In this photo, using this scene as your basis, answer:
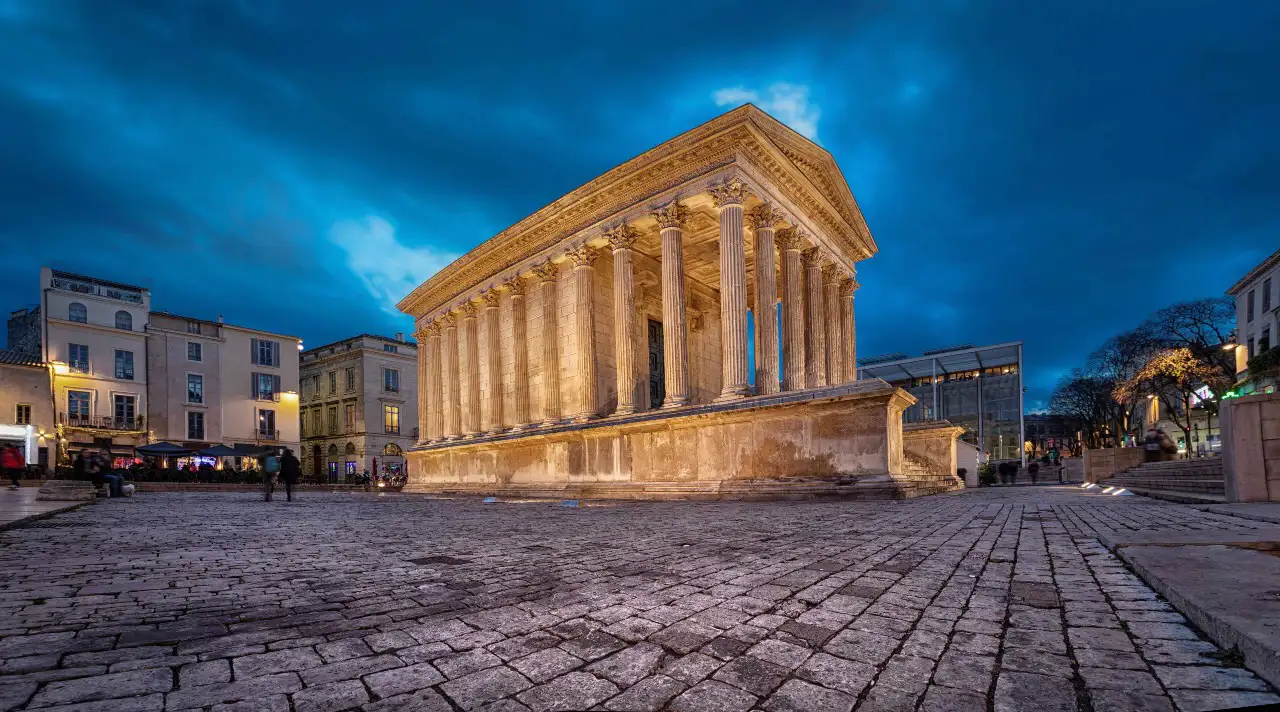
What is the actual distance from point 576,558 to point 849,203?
20.9 meters

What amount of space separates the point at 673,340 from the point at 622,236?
408cm

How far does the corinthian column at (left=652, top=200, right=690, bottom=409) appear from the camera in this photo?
54.4 ft

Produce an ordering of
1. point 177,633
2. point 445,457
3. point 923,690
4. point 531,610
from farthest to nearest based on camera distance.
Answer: point 445,457
point 531,610
point 177,633
point 923,690

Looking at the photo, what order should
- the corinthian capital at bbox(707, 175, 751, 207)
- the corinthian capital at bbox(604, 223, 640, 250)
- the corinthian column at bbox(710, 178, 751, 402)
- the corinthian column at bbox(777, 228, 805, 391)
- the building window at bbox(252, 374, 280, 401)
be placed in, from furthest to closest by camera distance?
the building window at bbox(252, 374, 280, 401) → the corinthian capital at bbox(604, 223, 640, 250) → the corinthian column at bbox(777, 228, 805, 391) → the corinthian capital at bbox(707, 175, 751, 207) → the corinthian column at bbox(710, 178, 751, 402)

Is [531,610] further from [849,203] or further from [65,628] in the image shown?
[849,203]

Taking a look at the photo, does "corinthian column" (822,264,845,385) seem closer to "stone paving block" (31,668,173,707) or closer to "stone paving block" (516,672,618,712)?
"stone paving block" (516,672,618,712)

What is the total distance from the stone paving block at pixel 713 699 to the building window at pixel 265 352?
1987 inches

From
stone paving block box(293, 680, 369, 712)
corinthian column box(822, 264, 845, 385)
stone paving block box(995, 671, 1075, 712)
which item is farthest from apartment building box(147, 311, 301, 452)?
stone paving block box(995, 671, 1075, 712)

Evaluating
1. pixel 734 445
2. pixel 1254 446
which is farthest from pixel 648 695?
pixel 734 445

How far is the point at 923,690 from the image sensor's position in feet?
6.89

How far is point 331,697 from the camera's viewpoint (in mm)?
2119

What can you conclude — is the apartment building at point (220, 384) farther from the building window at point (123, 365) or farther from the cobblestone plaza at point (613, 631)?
the cobblestone plaza at point (613, 631)

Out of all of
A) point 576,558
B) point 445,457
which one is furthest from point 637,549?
point 445,457

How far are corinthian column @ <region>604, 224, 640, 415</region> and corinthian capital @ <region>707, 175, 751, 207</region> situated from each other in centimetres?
340
